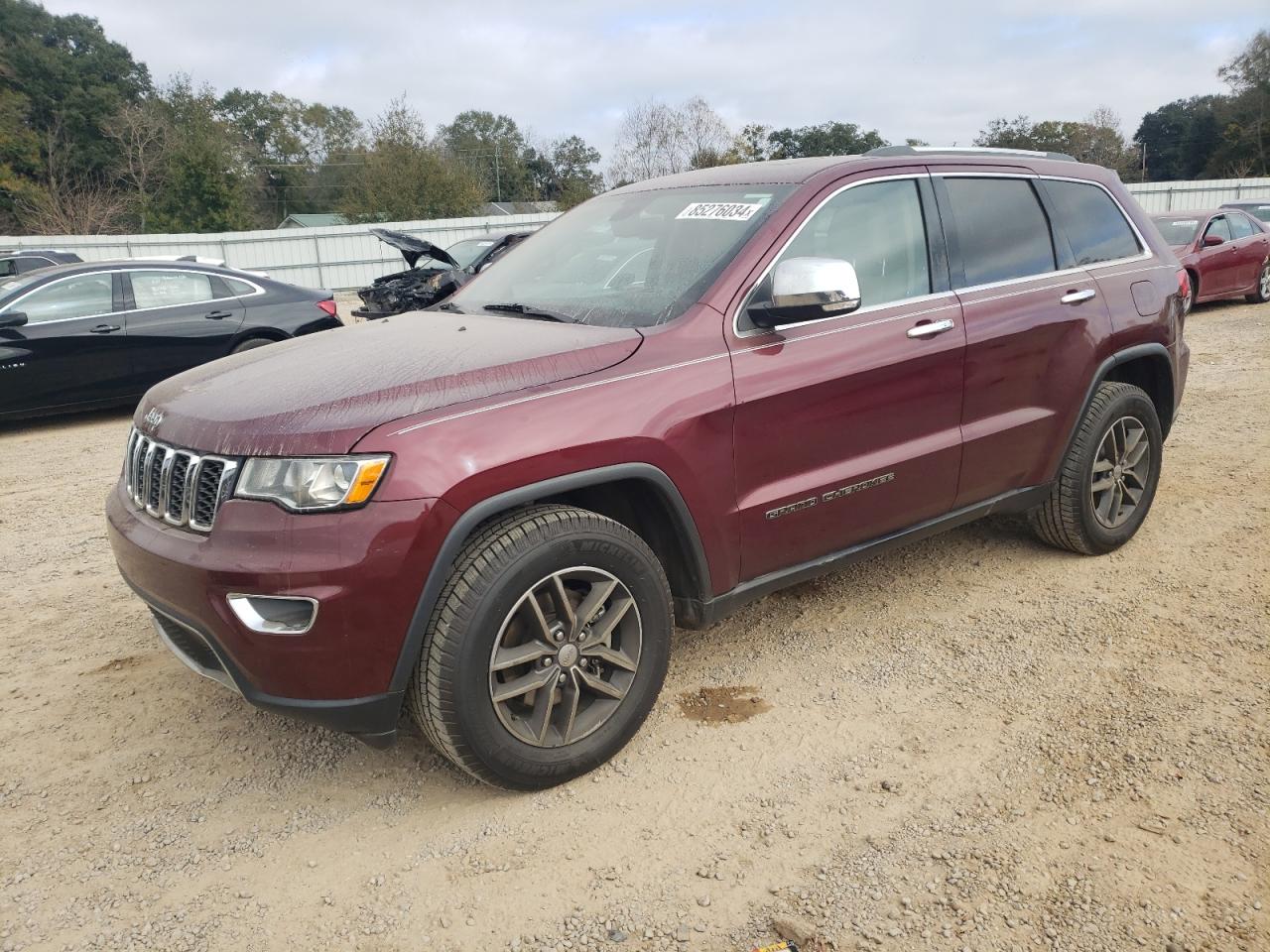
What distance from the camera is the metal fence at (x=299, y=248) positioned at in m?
25.2

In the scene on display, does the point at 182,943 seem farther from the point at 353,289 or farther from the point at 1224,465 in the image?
the point at 353,289

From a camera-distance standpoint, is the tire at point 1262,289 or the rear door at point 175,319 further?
the tire at point 1262,289

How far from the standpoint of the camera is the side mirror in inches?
115

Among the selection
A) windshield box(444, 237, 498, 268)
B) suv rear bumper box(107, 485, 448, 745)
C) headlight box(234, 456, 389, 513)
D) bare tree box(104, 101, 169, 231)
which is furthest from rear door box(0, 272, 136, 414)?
bare tree box(104, 101, 169, 231)

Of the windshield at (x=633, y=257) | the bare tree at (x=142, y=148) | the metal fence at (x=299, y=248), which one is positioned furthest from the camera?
the bare tree at (x=142, y=148)

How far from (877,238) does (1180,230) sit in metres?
11.3

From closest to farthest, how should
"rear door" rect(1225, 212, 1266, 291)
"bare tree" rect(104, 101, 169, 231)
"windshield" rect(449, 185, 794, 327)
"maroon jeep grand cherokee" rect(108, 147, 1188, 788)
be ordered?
"maroon jeep grand cherokee" rect(108, 147, 1188, 788) < "windshield" rect(449, 185, 794, 327) < "rear door" rect(1225, 212, 1266, 291) < "bare tree" rect(104, 101, 169, 231)

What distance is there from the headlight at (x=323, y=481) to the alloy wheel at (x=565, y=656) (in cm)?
54

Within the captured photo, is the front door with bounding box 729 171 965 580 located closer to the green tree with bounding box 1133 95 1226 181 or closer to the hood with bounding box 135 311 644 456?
the hood with bounding box 135 311 644 456

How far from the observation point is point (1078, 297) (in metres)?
4.00

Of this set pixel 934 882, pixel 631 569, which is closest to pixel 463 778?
pixel 631 569

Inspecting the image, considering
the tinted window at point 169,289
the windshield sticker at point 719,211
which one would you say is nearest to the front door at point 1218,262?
the windshield sticker at point 719,211

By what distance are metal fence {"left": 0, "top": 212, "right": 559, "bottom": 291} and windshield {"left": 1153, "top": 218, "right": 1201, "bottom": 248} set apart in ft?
53.5

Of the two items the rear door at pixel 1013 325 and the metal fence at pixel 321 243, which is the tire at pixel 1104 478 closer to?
the rear door at pixel 1013 325
